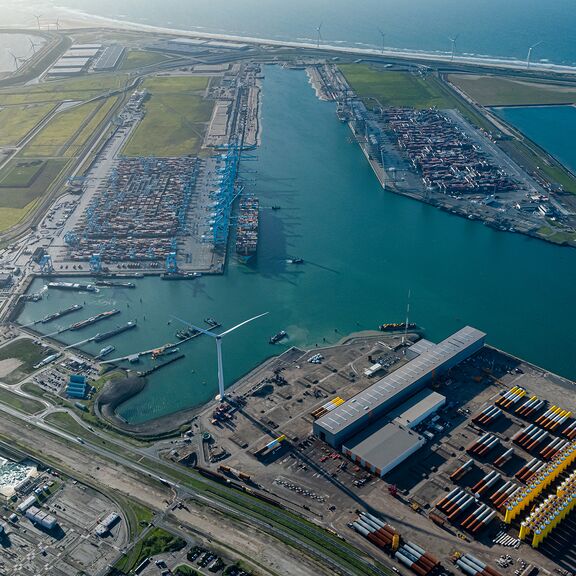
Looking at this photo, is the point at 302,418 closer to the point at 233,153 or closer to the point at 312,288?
the point at 312,288

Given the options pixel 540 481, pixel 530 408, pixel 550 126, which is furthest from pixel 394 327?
pixel 550 126

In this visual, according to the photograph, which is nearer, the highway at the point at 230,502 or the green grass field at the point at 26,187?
the highway at the point at 230,502

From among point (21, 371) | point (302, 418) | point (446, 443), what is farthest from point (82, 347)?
point (446, 443)

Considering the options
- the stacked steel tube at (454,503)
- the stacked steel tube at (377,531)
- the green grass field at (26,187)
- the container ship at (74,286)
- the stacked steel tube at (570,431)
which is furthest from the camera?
the green grass field at (26,187)

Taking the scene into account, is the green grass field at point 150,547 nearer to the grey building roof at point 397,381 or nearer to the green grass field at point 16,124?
the grey building roof at point 397,381

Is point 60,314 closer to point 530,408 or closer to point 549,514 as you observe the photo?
point 530,408

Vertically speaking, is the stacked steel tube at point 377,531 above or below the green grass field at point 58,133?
below

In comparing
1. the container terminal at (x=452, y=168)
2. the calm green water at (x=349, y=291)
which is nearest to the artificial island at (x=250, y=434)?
the container terminal at (x=452, y=168)
